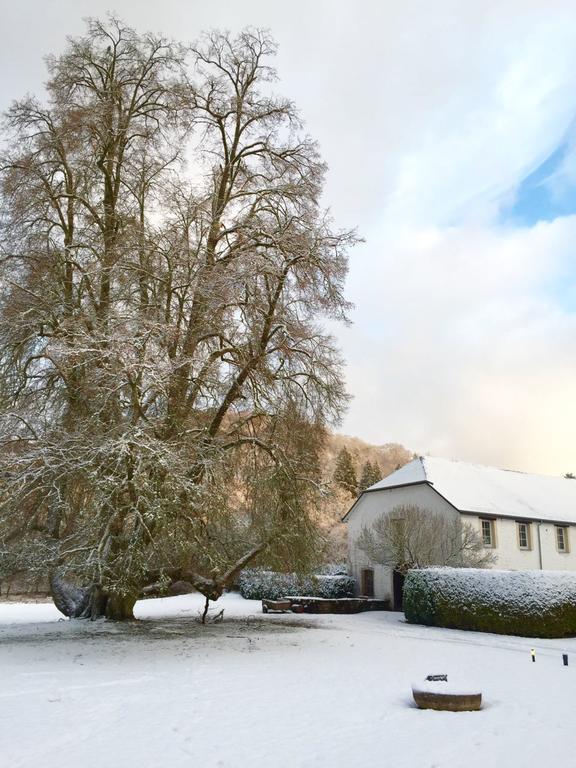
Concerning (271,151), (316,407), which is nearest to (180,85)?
(271,151)

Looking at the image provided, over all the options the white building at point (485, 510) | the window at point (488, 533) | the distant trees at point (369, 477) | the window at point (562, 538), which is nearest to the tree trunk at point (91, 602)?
the white building at point (485, 510)

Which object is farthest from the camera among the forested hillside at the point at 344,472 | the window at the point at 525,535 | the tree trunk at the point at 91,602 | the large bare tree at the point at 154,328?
the window at the point at 525,535

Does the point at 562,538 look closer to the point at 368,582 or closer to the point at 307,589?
the point at 368,582

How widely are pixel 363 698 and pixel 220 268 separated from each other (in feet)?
31.7

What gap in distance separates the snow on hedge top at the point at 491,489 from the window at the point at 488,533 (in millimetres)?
648

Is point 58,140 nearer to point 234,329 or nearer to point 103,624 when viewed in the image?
point 234,329

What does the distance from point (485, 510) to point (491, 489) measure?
3429 mm

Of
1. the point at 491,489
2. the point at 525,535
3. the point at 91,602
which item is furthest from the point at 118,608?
the point at 491,489

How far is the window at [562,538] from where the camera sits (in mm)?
31469

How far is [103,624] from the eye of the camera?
680 inches

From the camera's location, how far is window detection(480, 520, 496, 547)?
96.0 feet

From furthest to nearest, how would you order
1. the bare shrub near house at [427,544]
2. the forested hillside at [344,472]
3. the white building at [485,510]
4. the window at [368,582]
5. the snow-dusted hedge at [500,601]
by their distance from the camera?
the window at [368,582]
the white building at [485,510]
the bare shrub near house at [427,544]
the snow-dusted hedge at [500,601]
the forested hillside at [344,472]

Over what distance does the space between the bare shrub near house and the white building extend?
3.71ft

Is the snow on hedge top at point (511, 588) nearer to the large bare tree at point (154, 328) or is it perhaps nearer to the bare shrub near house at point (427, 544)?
the bare shrub near house at point (427, 544)
